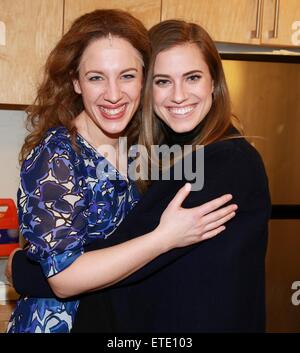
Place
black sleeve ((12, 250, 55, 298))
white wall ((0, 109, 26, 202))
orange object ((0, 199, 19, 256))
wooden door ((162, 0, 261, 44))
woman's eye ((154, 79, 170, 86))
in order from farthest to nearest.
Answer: white wall ((0, 109, 26, 202))
orange object ((0, 199, 19, 256))
wooden door ((162, 0, 261, 44))
woman's eye ((154, 79, 170, 86))
black sleeve ((12, 250, 55, 298))

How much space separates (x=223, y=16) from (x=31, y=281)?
1.15 meters

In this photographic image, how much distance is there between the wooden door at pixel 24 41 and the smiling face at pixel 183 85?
0.58m

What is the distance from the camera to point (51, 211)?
1.11 meters

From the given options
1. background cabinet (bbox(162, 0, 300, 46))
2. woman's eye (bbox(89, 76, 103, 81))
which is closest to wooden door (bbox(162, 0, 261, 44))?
background cabinet (bbox(162, 0, 300, 46))

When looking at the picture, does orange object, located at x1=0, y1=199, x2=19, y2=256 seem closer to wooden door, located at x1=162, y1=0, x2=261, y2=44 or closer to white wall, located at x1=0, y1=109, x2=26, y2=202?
white wall, located at x1=0, y1=109, x2=26, y2=202

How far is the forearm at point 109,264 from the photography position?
43.3 inches

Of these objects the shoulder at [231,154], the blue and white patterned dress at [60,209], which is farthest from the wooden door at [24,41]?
the shoulder at [231,154]

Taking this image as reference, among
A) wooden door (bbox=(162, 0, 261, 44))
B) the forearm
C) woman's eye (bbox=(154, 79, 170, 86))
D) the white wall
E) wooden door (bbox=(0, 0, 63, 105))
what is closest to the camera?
the forearm

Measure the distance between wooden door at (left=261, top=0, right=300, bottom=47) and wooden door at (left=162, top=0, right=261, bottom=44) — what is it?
0.03 m

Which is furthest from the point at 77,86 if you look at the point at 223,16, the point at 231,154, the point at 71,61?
the point at 223,16

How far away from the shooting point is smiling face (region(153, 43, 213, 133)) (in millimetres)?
1295

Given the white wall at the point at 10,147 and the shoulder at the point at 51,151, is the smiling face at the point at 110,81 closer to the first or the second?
the shoulder at the point at 51,151

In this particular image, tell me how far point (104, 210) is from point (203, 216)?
251mm

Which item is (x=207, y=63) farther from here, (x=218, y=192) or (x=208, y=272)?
(x=208, y=272)
